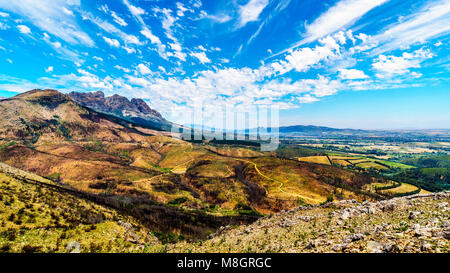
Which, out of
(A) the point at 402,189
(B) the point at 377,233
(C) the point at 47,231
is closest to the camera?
(B) the point at 377,233

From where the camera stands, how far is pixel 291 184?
417ft

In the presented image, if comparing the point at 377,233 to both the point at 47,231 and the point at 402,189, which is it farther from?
the point at 402,189

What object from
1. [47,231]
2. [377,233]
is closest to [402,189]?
[377,233]

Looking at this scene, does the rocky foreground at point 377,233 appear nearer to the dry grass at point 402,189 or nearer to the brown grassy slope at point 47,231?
the brown grassy slope at point 47,231

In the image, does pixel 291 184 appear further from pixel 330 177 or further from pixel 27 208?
pixel 27 208

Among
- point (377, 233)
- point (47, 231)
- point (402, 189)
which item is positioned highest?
point (377, 233)

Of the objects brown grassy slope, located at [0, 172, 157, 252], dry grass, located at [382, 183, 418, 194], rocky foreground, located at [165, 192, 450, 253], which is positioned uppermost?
rocky foreground, located at [165, 192, 450, 253]

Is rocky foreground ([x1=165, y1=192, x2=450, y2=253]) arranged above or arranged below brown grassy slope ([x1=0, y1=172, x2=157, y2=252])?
above

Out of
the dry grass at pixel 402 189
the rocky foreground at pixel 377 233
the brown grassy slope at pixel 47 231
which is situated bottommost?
the dry grass at pixel 402 189

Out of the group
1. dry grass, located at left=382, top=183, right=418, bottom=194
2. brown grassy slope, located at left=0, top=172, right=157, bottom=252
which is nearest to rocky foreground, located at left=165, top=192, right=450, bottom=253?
brown grassy slope, located at left=0, top=172, right=157, bottom=252

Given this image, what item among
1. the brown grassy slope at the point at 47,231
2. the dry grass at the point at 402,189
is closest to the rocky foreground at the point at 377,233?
the brown grassy slope at the point at 47,231

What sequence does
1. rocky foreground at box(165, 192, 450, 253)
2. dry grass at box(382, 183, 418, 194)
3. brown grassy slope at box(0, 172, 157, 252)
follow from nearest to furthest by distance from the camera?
1. rocky foreground at box(165, 192, 450, 253)
2. brown grassy slope at box(0, 172, 157, 252)
3. dry grass at box(382, 183, 418, 194)

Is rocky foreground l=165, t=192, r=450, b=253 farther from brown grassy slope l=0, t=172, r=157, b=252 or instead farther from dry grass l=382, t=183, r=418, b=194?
dry grass l=382, t=183, r=418, b=194
